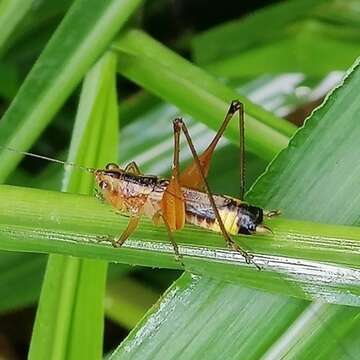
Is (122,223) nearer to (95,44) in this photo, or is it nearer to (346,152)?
(346,152)

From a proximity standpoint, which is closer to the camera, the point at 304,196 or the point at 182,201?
the point at 304,196

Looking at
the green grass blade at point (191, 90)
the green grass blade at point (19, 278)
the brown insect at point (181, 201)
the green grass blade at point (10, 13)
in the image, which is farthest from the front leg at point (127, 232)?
the green grass blade at point (19, 278)

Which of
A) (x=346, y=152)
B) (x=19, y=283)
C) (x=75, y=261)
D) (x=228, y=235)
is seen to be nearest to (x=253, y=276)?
(x=228, y=235)

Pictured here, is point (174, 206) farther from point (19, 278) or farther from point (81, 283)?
point (19, 278)

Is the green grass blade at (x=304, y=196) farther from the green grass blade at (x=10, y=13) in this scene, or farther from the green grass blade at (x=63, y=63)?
the green grass blade at (x=10, y=13)

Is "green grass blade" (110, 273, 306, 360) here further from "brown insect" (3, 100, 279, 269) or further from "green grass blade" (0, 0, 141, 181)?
"green grass blade" (0, 0, 141, 181)

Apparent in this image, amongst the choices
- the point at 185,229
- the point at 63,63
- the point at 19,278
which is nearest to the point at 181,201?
the point at 185,229

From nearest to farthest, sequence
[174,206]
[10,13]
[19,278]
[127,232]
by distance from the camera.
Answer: [127,232], [174,206], [10,13], [19,278]
